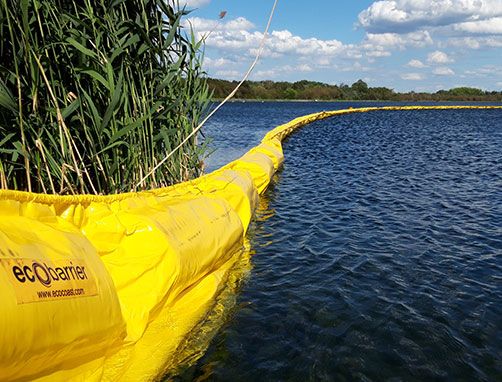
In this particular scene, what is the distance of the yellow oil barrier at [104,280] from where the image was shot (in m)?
2.89

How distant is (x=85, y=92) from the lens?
4.79 meters

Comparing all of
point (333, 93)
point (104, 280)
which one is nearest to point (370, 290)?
point (104, 280)

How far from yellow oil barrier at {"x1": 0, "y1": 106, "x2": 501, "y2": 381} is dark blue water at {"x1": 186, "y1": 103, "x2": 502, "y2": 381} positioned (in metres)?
0.60

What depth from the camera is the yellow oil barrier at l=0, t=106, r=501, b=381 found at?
9.49ft

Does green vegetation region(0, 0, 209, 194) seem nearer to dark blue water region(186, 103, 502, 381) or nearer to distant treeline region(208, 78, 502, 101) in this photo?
dark blue water region(186, 103, 502, 381)

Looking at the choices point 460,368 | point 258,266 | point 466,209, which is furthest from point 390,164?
point 460,368

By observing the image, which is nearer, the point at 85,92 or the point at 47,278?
the point at 47,278

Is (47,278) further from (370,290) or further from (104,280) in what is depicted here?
(370,290)

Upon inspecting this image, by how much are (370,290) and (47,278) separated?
4538 millimetres

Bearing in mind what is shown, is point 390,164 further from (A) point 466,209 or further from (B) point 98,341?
(B) point 98,341

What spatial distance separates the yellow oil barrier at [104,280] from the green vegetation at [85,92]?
0.71 m

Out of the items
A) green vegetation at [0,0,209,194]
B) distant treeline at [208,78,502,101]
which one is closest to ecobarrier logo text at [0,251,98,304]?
green vegetation at [0,0,209,194]

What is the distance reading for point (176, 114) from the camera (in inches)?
270

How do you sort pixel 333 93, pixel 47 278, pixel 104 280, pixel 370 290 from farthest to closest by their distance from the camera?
1. pixel 333 93
2. pixel 370 290
3. pixel 104 280
4. pixel 47 278
